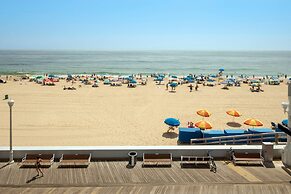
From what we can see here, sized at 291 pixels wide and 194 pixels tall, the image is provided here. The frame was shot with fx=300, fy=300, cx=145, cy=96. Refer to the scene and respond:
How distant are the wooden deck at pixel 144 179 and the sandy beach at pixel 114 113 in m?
6.72

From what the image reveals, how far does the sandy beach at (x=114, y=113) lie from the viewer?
16.9 metres

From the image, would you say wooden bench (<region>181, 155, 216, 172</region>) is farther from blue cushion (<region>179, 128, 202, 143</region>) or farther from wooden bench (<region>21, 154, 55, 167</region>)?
blue cushion (<region>179, 128, 202, 143</region>)

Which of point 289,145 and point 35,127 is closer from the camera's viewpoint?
point 289,145

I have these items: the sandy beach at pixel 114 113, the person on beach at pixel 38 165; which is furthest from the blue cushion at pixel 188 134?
the person on beach at pixel 38 165

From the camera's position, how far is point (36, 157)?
9.52 metres

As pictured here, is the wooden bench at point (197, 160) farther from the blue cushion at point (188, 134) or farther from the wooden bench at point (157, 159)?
the blue cushion at point (188, 134)

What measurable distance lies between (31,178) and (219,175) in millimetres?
5436

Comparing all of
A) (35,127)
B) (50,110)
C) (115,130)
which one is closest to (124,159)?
(115,130)

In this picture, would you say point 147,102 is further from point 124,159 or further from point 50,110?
point 124,159

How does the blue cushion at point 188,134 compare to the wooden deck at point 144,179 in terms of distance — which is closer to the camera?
the wooden deck at point 144,179

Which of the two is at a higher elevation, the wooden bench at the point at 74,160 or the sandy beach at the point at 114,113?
the wooden bench at the point at 74,160

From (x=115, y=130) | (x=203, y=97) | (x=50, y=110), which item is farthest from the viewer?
(x=203, y=97)

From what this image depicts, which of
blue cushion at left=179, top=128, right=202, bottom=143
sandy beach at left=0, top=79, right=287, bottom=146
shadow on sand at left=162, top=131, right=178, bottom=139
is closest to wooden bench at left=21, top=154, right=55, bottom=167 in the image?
sandy beach at left=0, top=79, right=287, bottom=146

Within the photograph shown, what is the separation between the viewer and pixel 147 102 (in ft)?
93.1
